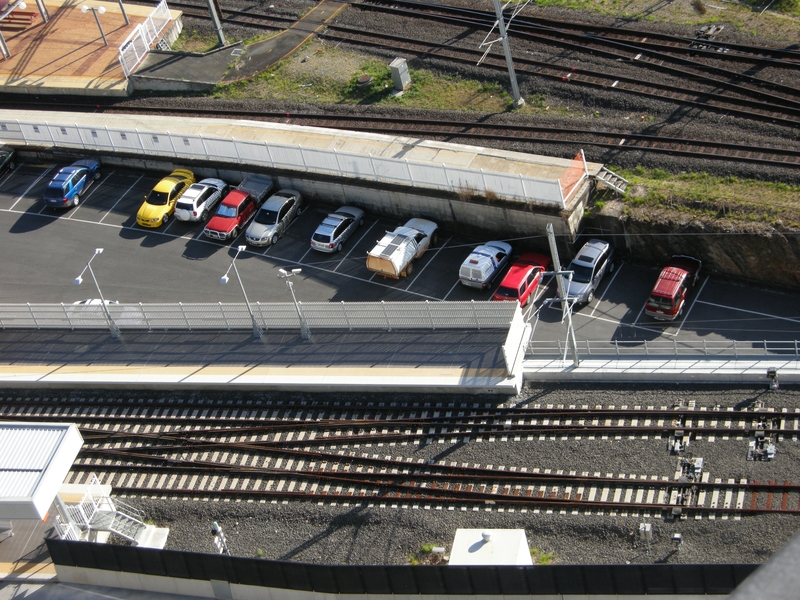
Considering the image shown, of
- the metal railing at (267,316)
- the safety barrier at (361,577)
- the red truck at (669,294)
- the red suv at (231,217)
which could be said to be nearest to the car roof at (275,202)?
the red suv at (231,217)

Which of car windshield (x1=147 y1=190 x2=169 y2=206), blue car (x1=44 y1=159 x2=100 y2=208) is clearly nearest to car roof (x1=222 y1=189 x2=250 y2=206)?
car windshield (x1=147 y1=190 x2=169 y2=206)

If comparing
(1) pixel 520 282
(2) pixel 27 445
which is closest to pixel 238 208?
(1) pixel 520 282

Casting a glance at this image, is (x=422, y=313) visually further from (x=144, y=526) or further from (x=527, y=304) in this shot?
(x=144, y=526)

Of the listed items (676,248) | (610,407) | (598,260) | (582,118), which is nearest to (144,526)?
(610,407)

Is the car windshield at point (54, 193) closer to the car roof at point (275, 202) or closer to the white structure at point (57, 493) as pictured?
the car roof at point (275, 202)

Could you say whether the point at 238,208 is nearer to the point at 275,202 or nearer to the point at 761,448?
the point at 275,202
